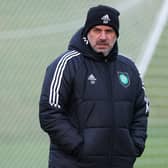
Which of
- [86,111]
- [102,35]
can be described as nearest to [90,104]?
[86,111]

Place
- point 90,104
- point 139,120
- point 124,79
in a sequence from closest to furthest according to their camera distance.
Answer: point 90,104
point 124,79
point 139,120

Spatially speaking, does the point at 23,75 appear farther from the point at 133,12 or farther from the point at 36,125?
the point at 133,12

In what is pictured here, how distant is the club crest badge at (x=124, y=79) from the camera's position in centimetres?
443

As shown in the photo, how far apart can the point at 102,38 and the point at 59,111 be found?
0.48 meters

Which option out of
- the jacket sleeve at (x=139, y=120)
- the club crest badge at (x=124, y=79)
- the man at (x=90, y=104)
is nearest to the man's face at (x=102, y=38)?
the man at (x=90, y=104)

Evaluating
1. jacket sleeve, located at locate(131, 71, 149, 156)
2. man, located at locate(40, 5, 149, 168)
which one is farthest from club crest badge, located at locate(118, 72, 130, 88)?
jacket sleeve, located at locate(131, 71, 149, 156)

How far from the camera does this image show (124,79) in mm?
4453

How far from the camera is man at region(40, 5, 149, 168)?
4289 millimetres

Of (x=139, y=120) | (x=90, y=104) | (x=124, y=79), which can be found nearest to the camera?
(x=90, y=104)

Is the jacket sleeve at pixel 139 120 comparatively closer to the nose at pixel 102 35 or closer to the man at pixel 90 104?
the man at pixel 90 104

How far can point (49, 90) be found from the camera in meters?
4.30

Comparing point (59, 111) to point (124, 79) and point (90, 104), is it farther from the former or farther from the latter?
point (124, 79)

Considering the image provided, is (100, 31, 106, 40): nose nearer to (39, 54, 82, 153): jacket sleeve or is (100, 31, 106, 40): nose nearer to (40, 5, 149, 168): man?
(40, 5, 149, 168): man

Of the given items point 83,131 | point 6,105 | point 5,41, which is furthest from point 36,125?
point 83,131
